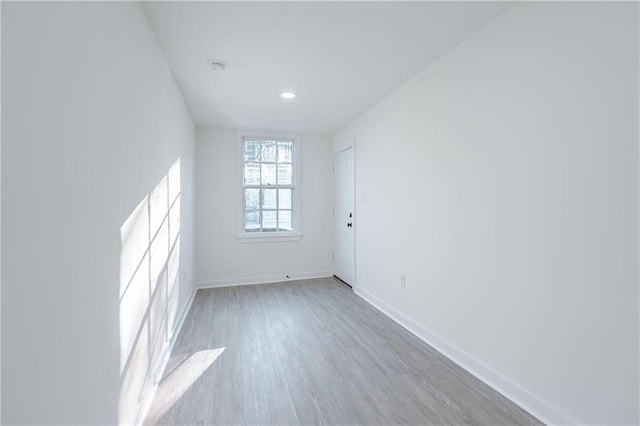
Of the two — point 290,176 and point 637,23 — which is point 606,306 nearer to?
point 637,23

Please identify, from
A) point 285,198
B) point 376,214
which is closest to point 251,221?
point 285,198

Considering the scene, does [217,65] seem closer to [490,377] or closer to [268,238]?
[268,238]

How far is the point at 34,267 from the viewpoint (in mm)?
757

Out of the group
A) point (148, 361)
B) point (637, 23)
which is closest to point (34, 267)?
point (148, 361)

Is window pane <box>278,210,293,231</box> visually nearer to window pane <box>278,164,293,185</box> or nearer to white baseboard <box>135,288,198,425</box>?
window pane <box>278,164,293,185</box>

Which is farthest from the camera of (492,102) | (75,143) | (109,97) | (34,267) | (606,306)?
(492,102)

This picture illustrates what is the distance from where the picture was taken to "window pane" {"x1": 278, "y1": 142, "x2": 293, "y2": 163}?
4.70 meters

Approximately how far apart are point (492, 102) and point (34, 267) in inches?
94.5

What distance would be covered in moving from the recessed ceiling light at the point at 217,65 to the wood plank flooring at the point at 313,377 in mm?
2353

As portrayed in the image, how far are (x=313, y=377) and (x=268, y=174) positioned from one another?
3.21 metres

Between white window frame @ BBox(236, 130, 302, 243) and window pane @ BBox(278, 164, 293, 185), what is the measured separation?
0.07 m

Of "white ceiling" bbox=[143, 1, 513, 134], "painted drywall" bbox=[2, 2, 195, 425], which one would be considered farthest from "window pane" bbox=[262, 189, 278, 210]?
"painted drywall" bbox=[2, 2, 195, 425]

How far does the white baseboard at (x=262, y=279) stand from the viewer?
430 centimetres

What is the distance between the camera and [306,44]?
215cm
